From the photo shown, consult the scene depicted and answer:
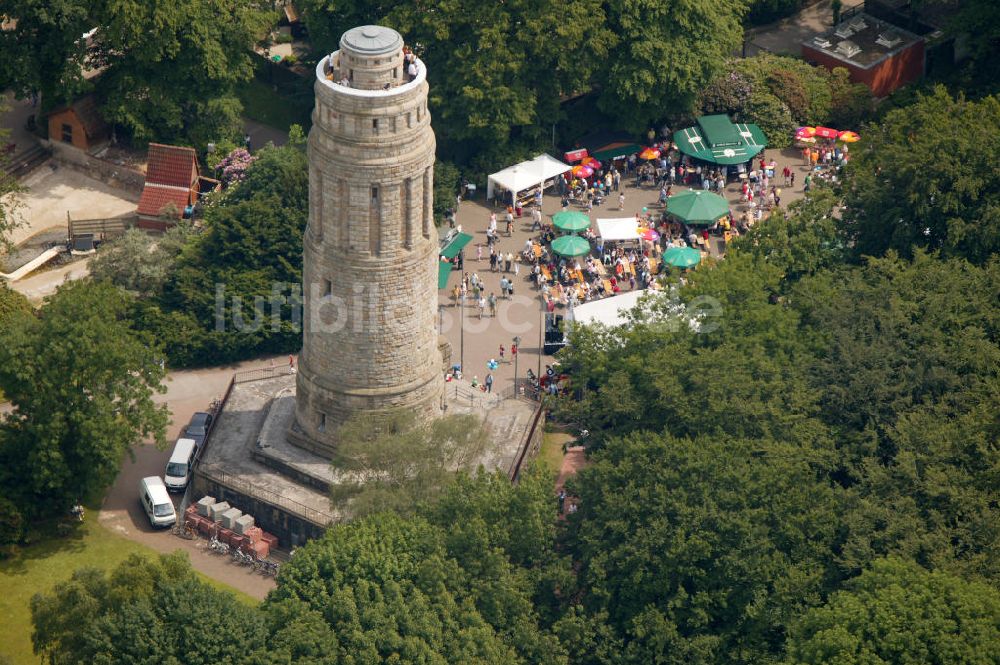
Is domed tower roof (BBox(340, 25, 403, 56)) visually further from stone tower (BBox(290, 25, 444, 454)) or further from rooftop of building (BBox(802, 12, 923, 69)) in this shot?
rooftop of building (BBox(802, 12, 923, 69))

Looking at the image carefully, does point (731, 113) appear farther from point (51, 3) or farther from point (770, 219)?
point (51, 3)

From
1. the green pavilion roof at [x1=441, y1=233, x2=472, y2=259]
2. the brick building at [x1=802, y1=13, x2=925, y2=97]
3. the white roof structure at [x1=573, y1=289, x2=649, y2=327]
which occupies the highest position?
the brick building at [x1=802, y1=13, x2=925, y2=97]

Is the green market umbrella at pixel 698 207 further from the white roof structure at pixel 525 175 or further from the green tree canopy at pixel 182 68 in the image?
the green tree canopy at pixel 182 68

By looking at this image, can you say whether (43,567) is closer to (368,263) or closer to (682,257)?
(368,263)

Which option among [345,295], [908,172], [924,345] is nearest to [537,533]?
[345,295]

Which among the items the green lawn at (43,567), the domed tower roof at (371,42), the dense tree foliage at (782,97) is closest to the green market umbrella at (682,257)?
the dense tree foliage at (782,97)

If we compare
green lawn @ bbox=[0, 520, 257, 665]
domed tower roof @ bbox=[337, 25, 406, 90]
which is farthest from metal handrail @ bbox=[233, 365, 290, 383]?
domed tower roof @ bbox=[337, 25, 406, 90]
